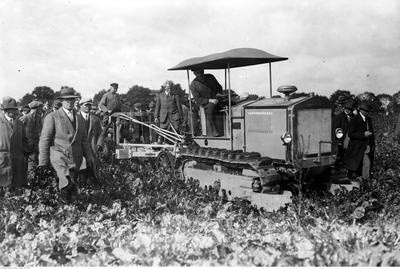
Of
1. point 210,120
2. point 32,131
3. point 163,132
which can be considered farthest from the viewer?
point 163,132

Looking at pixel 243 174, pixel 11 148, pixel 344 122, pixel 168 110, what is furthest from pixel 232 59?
pixel 168 110

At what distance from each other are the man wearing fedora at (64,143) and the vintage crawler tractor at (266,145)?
2381 mm

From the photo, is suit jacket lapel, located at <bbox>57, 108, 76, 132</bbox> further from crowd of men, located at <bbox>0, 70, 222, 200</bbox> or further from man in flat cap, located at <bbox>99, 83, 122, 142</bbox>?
man in flat cap, located at <bbox>99, 83, 122, 142</bbox>

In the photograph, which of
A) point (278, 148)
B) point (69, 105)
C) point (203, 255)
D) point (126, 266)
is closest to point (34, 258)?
point (126, 266)

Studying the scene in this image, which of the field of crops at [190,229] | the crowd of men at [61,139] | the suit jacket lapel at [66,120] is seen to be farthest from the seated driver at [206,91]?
the suit jacket lapel at [66,120]

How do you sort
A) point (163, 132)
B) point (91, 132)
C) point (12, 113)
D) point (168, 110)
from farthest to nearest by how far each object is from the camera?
point (168, 110) → point (163, 132) → point (91, 132) → point (12, 113)

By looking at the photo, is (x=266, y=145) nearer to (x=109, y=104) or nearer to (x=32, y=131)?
(x=32, y=131)

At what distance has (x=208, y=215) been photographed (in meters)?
6.32

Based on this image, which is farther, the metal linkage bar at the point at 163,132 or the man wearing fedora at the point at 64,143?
the metal linkage bar at the point at 163,132

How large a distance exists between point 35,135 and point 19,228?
4.55 metres

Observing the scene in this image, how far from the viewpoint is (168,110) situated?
40.7 ft

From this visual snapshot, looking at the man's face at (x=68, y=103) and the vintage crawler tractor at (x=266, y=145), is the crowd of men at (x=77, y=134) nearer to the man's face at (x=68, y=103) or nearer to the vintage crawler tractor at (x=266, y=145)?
the man's face at (x=68, y=103)

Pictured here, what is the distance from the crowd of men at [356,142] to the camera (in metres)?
8.98

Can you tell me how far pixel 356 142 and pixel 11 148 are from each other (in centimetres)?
624
